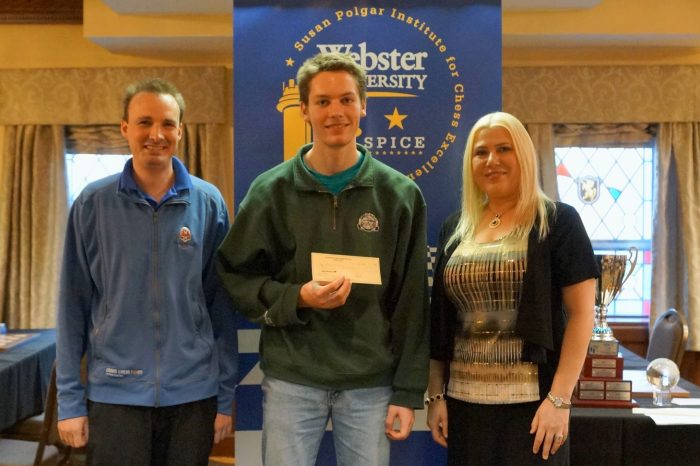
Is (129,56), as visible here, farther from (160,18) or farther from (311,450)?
(311,450)

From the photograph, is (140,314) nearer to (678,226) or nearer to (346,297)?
(346,297)

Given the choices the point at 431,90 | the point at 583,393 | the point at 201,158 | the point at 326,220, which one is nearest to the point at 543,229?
the point at 326,220

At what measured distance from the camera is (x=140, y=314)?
5.61 feet

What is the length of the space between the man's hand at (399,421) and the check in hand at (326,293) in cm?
31

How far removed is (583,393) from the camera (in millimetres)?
2350

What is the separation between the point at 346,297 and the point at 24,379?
2725 mm

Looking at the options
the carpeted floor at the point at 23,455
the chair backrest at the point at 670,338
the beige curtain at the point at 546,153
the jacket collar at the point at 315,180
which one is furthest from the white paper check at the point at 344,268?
the beige curtain at the point at 546,153

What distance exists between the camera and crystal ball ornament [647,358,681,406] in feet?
8.08

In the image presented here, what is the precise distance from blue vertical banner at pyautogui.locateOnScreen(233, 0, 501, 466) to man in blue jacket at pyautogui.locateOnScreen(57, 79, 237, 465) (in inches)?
15.9

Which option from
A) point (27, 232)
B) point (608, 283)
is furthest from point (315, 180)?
point (27, 232)

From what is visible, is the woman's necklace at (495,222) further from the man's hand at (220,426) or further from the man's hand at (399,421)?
the man's hand at (220,426)

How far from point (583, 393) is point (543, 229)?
38.0 inches

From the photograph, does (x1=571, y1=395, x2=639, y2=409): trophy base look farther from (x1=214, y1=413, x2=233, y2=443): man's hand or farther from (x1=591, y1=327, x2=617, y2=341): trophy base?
(x1=214, y1=413, x2=233, y2=443): man's hand

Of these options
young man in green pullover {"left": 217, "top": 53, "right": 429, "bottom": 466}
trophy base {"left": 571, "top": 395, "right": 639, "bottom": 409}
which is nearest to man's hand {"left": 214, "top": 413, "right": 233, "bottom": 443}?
young man in green pullover {"left": 217, "top": 53, "right": 429, "bottom": 466}
